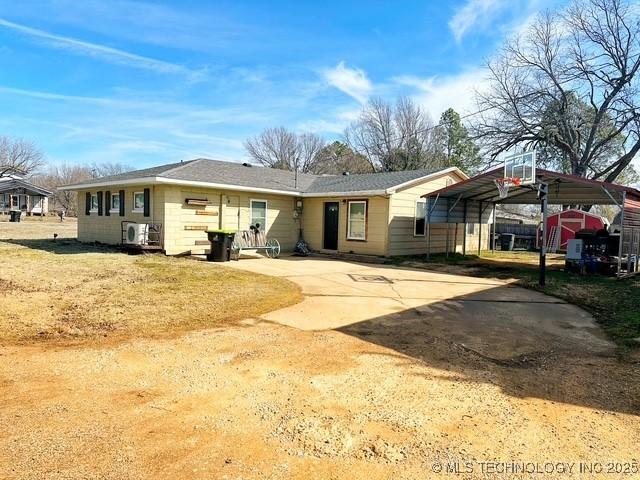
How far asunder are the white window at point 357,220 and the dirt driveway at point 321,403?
901 cm

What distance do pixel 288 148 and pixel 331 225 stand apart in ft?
90.1

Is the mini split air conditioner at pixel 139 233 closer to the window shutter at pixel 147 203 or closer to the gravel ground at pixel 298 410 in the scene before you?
the window shutter at pixel 147 203

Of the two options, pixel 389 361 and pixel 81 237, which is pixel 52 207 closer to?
pixel 81 237

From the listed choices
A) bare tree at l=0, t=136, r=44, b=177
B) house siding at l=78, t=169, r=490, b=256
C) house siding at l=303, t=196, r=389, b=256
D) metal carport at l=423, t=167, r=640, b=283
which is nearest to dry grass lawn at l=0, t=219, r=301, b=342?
house siding at l=78, t=169, r=490, b=256

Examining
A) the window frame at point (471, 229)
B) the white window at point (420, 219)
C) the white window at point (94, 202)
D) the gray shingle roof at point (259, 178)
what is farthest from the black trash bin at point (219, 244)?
the window frame at point (471, 229)

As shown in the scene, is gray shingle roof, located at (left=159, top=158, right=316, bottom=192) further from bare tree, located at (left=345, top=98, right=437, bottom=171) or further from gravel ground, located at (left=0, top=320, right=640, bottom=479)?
bare tree, located at (left=345, top=98, right=437, bottom=171)

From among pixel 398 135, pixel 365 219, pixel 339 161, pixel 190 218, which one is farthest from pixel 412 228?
pixel 339 161

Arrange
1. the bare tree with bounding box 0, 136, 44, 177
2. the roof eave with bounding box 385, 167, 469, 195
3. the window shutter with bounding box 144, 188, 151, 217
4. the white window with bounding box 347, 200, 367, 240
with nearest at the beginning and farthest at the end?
the window shutter with bounding box 144, 188, 151, 217, the roof eave with bounding box 385, 167, 469, 195, the white window with bounding box 347, 200, 367, 240, the bare tree with bounding box 0, 136, 44, 177

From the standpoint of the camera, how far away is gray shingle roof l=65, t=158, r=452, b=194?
13.4 m

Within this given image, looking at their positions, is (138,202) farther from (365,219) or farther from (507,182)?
(507,182)

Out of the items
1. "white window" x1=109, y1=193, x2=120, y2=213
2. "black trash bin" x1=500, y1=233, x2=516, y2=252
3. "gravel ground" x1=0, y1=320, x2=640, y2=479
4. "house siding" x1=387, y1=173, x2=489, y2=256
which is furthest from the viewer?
"black trash bin" x1=500, y1=233, x2=516, y2=252

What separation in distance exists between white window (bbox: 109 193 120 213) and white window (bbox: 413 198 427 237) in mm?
10614

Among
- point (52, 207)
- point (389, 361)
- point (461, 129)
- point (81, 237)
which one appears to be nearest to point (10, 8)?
point (81, 237)

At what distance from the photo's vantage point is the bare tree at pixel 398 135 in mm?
32938
